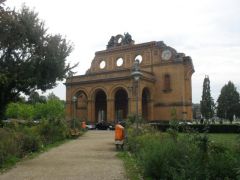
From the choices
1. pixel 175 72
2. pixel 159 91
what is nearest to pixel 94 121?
pixel 159 91

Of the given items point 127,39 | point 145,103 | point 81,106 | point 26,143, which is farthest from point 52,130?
point 127,39

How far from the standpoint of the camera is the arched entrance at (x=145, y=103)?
53.0 metres

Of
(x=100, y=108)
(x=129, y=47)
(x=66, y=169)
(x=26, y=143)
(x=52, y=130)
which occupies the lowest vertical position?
(x=66, y=169)

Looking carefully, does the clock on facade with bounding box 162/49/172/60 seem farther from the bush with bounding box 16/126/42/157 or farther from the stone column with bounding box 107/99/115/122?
the bush with bounding box 16/126/42/157

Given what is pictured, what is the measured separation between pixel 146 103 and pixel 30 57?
31.1m

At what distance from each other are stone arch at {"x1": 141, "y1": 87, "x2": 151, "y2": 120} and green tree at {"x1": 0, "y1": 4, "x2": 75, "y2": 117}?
27722 mm

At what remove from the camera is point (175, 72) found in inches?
2067

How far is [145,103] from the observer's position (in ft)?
177

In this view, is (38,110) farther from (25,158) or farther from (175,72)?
(25,158)

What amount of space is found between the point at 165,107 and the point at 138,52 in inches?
382

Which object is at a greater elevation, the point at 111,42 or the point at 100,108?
the point at 111,42

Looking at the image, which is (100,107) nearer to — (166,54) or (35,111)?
(166,54)

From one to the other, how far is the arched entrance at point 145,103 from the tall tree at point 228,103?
30189 millimetres

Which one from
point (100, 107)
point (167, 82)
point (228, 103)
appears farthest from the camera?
point (228, 103)
